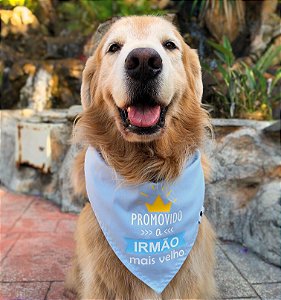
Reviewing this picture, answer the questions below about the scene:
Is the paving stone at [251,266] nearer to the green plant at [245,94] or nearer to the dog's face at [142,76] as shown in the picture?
the dog's face at [142,76]

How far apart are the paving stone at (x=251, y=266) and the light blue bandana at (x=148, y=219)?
1.12m

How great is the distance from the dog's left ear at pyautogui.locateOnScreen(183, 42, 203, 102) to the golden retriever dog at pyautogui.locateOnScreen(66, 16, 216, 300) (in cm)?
1

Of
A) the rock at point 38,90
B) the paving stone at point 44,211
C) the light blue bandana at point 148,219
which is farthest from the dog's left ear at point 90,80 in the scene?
the rock at point 38,90

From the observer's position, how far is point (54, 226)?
3.96 metres

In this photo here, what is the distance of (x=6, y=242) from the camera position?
354 centimetres

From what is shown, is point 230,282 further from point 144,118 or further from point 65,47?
point 65,47

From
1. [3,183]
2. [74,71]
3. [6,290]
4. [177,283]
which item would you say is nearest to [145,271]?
[177,283]

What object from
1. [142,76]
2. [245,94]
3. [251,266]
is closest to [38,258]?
[251,266]

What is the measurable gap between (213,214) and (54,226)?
179cm

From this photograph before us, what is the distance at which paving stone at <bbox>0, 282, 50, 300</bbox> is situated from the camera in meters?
2.64

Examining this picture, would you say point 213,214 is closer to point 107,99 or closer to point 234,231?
point 234,231

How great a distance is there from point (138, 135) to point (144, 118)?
98 mm

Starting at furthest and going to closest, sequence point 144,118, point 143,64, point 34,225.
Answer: point 34,225 → point 144,118 → point 143,64

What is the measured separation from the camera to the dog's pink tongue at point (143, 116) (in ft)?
6.14
